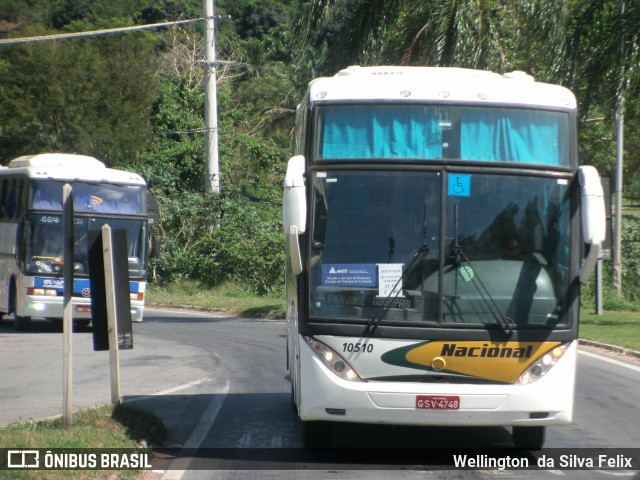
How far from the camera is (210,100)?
3497 centimetres

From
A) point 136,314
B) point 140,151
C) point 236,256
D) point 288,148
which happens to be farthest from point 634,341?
point 288,148

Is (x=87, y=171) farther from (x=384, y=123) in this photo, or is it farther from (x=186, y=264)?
(x=384, y=123)

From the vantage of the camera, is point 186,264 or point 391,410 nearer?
point 391,410

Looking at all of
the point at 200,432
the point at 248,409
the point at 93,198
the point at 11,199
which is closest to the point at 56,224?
the point at 93,198

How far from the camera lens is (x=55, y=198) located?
23.7m

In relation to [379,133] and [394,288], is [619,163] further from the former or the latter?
[394,288]

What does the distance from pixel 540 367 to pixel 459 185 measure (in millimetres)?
1717

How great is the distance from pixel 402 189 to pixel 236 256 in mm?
27700

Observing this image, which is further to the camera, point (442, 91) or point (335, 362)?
point (442, 91)

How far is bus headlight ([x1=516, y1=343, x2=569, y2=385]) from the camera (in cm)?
842

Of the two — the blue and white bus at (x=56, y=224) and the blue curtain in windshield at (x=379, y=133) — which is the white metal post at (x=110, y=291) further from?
the blue and white bus at (x=56, y=224)

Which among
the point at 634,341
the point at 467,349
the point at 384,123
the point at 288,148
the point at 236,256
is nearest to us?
the point at 467,349

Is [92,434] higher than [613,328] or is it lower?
higher

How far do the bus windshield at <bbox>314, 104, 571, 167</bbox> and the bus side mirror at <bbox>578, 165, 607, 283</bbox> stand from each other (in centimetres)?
39
